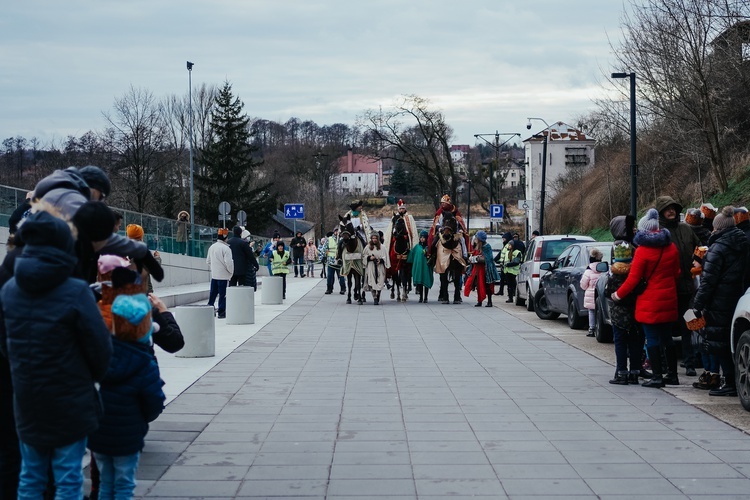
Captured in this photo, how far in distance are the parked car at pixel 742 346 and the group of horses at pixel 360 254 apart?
589 inches

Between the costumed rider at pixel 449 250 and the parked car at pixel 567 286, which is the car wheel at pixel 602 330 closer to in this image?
the parked car at pixel 567 286

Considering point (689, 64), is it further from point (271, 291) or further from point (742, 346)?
point (742, 346)

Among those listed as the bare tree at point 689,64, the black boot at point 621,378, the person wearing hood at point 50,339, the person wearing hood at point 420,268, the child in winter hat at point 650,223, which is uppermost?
the bare tree at point 689,64

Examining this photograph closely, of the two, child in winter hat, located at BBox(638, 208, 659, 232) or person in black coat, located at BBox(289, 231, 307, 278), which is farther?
person in black coat, located at BBox(289, 231, 307, 278)

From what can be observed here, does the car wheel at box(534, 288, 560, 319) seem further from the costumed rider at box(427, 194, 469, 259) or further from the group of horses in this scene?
the group of horses

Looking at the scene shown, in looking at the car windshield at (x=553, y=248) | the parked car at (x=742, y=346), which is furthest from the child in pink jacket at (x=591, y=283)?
the parked car at (x=742, y=346)

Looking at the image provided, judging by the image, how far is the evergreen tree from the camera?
80.2m

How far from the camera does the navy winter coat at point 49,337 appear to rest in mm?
4477

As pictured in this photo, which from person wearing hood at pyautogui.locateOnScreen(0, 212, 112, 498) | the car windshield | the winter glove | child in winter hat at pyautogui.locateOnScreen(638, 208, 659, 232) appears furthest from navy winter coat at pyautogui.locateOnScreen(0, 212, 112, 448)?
the car windshield

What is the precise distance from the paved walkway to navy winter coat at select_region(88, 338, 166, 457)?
129 cm

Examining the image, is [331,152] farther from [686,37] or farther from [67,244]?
[67,244]

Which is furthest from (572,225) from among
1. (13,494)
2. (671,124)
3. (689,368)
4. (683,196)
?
(13,494)

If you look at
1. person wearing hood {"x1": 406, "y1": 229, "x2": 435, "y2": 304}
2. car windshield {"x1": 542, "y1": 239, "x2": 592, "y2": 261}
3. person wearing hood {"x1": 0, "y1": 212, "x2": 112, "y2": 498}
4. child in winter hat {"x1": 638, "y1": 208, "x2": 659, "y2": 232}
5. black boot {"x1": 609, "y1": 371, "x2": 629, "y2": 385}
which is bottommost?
black boot {"x1": 609, "y1": 371, "x2": 629, "y2": 385}

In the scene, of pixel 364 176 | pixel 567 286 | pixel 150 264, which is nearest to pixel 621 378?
pixel 150 264
